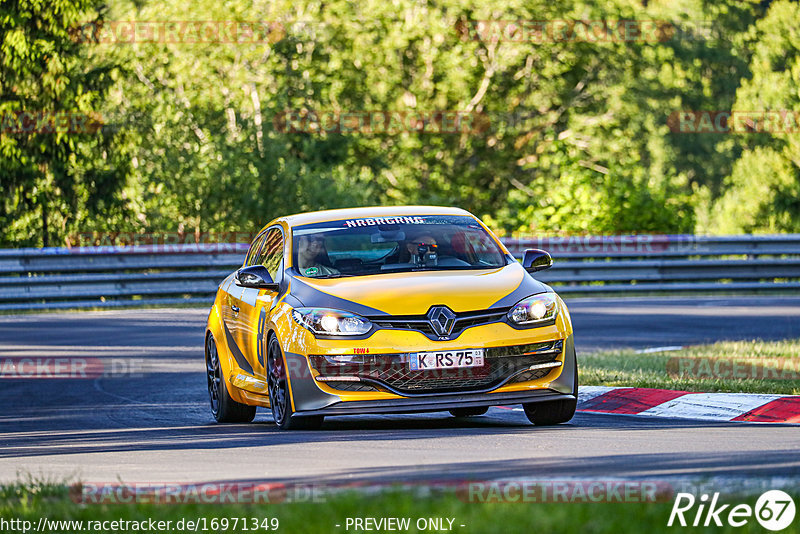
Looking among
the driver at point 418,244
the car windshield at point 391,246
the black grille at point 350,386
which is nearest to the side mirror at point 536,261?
the car windshield at point 391,246

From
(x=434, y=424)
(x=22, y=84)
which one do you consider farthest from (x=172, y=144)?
(x=434, y=424)

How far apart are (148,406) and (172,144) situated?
1960 centimetres

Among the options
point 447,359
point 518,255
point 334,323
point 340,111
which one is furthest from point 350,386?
point 340,111

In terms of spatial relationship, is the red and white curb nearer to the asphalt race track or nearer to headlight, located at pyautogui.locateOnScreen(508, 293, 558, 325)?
the asphalt race track

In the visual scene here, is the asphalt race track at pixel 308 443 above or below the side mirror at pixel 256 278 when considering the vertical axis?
below

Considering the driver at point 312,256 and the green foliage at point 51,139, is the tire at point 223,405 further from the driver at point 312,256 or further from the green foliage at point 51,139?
the green foliage at point 51,139

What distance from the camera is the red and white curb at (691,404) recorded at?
1000cm

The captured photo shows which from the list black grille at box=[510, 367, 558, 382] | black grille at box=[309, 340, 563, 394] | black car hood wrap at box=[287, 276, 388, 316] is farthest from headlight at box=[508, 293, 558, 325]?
black car hood wrap at box=[287, 276, 388, 316]

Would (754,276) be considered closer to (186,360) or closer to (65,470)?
(186,360)

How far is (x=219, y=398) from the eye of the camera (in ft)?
36.5

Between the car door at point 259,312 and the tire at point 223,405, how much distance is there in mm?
551

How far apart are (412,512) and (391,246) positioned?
15.9 ft

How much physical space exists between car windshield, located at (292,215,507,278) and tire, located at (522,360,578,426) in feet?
3.51

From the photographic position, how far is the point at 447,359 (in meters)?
9.03
